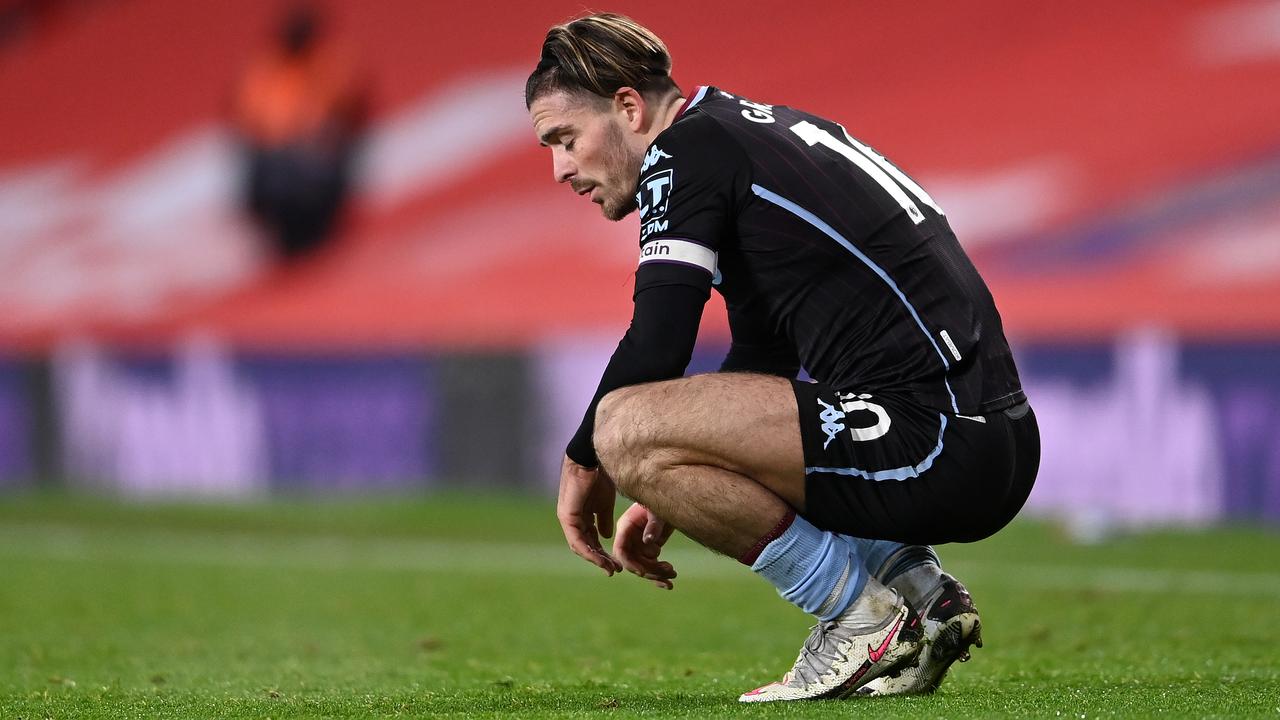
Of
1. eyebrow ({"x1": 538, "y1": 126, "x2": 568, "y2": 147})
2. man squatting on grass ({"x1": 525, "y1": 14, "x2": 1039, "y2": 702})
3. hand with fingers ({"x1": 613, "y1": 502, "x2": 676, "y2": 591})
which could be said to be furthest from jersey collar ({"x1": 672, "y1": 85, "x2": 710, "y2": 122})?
hand with fingers ({"x1": 613, "y1": 502, "x2": 676, "y2": 591})

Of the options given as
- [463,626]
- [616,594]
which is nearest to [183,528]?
[616,594]

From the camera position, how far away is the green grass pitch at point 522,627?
341 centimetres

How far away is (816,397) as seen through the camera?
3.21 meters

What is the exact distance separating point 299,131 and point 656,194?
10.9 metres

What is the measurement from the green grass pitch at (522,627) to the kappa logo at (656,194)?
95 centimetres

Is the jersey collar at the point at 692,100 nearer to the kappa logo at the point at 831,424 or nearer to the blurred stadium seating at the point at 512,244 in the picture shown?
the kappa logo at the point at 831,424

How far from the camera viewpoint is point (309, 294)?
1295cm

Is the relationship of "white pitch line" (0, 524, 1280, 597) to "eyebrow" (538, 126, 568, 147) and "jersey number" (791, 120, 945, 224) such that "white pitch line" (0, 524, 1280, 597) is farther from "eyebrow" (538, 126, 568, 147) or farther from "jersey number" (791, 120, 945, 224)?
"eyebrow" (538, 126, 568, 147)

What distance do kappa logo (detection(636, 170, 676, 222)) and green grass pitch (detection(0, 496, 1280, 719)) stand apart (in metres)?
Result: 0.95

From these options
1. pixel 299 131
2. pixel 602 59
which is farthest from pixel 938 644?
pixel 299 131

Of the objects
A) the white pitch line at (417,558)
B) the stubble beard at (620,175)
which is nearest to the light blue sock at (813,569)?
the stubble beard at (620,175)

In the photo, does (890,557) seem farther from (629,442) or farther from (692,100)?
(692,100)

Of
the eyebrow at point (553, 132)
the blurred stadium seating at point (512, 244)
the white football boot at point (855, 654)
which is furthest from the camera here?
the blurred stadium seating at point (512, 244)

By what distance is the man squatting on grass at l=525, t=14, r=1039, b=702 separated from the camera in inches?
126
